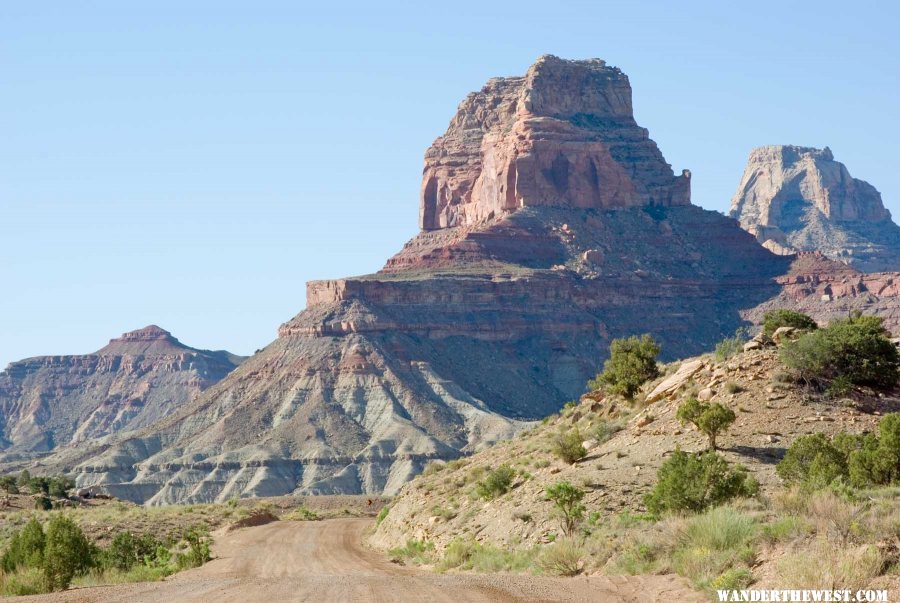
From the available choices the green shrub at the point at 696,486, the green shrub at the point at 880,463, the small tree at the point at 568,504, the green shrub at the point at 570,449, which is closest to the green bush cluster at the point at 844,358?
the green shrub at the point at 570,449

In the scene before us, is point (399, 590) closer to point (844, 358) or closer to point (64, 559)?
point (64, 559)

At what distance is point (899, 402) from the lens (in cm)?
4134

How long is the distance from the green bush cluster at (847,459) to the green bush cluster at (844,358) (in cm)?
496

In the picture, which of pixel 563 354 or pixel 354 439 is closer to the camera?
pixel 354 439

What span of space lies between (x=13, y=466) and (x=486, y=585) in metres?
159

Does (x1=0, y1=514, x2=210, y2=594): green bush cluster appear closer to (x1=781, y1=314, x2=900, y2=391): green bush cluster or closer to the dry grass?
(x1=781, y1=314, x2=900, y2=391): green bush cluster

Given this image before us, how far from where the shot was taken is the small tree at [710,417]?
38312 mm

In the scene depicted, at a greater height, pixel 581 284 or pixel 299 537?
pixel 581 284

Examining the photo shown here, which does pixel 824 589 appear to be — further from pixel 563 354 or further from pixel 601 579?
pixel 563 354

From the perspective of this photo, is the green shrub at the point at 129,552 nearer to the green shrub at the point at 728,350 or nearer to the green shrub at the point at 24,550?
the green shrub at the point at 24,550

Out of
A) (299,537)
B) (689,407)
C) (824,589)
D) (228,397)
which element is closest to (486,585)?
(824,589)

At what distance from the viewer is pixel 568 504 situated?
36.0 metres

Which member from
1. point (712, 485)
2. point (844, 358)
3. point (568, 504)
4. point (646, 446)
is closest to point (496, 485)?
point (646, 446)

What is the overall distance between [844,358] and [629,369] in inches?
385
